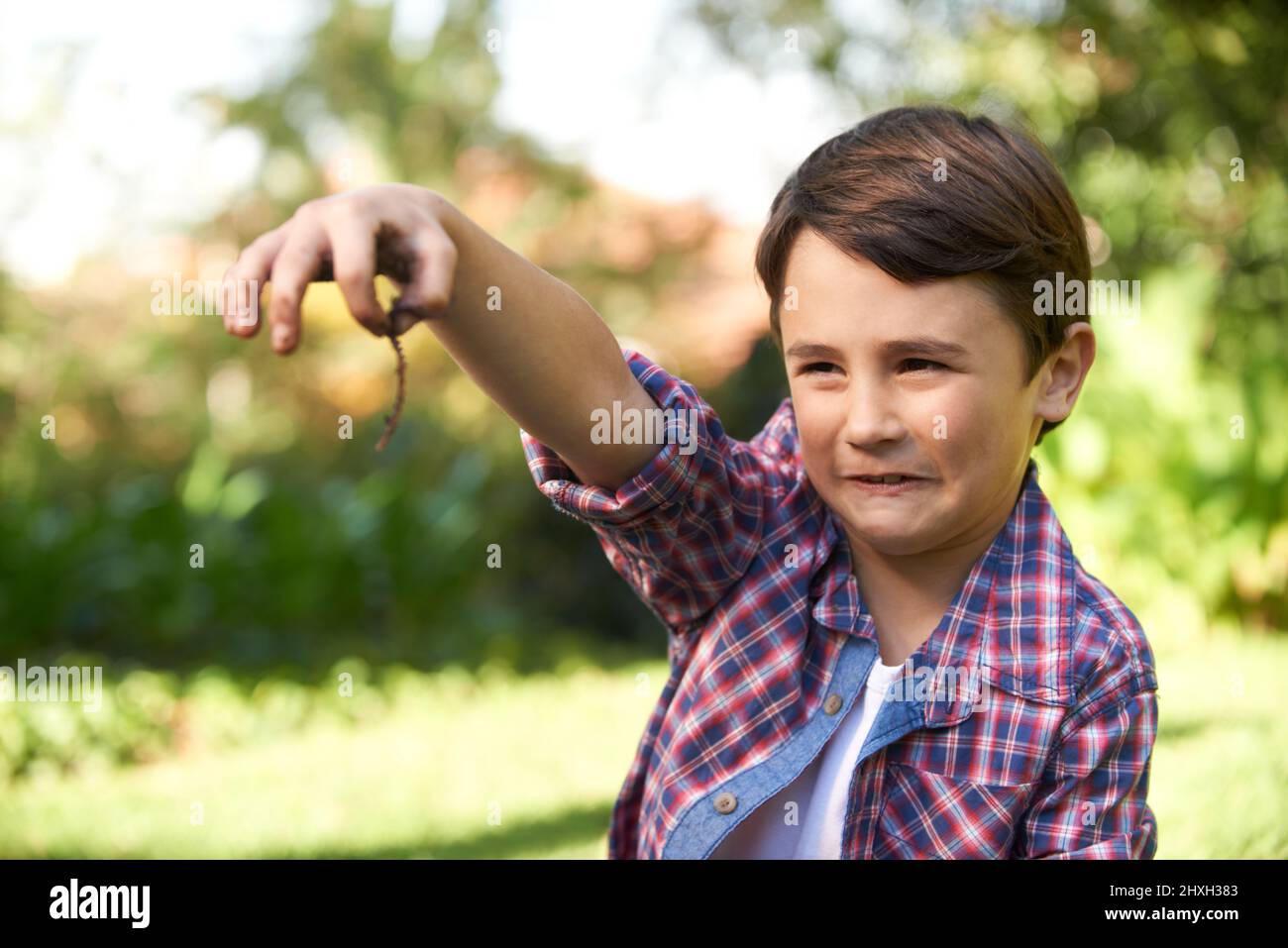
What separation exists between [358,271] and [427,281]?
8cm

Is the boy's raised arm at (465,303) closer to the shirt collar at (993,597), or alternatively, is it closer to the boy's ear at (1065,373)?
the shirt collar at (993,597)

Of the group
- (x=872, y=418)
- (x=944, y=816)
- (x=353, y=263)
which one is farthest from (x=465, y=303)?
(x=944, y=816)

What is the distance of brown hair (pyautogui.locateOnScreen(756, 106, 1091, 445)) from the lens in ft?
5.40

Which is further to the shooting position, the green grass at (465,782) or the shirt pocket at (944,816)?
the green grass at (465,782)

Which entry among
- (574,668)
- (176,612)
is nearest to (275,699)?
(176,612)

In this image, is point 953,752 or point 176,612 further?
point 176,612

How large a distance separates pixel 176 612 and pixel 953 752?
170 inches

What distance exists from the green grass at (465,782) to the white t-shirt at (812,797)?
143 cm

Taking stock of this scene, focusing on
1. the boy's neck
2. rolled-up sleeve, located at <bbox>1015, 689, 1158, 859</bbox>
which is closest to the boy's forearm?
the boy's neck

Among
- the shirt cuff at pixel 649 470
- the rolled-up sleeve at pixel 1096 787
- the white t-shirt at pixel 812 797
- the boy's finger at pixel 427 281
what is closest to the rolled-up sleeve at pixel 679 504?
the shirt cuff at pixel 649 470

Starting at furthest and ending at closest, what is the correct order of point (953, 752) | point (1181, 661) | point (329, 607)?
point (329, 607), point (1181, 661), point (953, 752)

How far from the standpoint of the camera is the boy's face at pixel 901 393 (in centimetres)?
163
